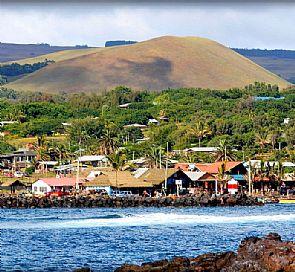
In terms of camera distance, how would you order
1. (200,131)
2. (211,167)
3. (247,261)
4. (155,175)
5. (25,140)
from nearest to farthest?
(247,261) < (155,175) < (211,167) < (200,131) < (25,140)

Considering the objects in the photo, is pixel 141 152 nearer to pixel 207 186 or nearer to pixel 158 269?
pixel 207 186

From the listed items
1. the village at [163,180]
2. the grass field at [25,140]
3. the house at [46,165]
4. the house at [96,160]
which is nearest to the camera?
the village at [163,180]

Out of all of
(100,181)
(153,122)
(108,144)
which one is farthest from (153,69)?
(100,181)

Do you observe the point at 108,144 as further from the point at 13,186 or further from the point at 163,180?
the point at 163,180

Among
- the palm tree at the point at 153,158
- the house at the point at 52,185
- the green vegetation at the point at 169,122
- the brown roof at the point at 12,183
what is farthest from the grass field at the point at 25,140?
the house at the point at 52,185

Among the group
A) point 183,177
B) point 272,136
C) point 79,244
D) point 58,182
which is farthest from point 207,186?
point 79,244

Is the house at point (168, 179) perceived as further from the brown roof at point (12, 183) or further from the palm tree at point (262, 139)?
the palm tree at point (262, 139)

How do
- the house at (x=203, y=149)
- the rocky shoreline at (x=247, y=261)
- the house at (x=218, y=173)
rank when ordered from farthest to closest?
the house at (x=203, y=149), the house at (x=218, y=173), the rocky shoreline at (x=247, y=261)
